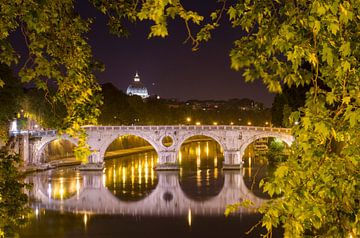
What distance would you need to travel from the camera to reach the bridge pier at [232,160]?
40.7 meters

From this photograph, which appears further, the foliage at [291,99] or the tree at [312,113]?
the foliage at [291,99]

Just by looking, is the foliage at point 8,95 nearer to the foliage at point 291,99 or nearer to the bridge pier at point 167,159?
the bridge pier at point 167,159

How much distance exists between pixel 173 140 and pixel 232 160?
5.23 m

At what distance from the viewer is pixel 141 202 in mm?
28359

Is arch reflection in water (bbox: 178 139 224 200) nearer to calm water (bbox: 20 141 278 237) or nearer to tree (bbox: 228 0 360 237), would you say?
calm water (bbox: 20 141 278 237)

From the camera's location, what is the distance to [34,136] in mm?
42125

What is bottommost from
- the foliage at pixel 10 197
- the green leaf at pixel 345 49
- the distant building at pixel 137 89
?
the foliage at pixel 10 197

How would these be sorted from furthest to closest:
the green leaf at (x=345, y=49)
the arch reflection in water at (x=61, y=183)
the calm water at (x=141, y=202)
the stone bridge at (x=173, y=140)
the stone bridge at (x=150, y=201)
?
the stone bridge at (x=173, y=140), the arch reflection in water at (x=61, y=183), the stone bridge at (x=150, y=201), the calm water at (x=141, y=202), the green leaf at (x=345, y=49)

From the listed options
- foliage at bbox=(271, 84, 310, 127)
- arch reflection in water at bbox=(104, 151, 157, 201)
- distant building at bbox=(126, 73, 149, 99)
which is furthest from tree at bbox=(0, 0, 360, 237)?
distant building at bbox=(126, 73, 149, 99)

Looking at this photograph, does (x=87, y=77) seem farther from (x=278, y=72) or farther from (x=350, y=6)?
(x=350, y=6)

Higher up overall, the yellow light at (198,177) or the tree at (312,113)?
the tree at (312,113)

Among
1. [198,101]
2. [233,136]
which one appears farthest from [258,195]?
[198,101]

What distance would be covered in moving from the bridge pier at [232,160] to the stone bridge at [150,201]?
17.3 feet

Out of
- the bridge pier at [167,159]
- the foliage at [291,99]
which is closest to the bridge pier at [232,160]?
the bridge pier at [167,159]
